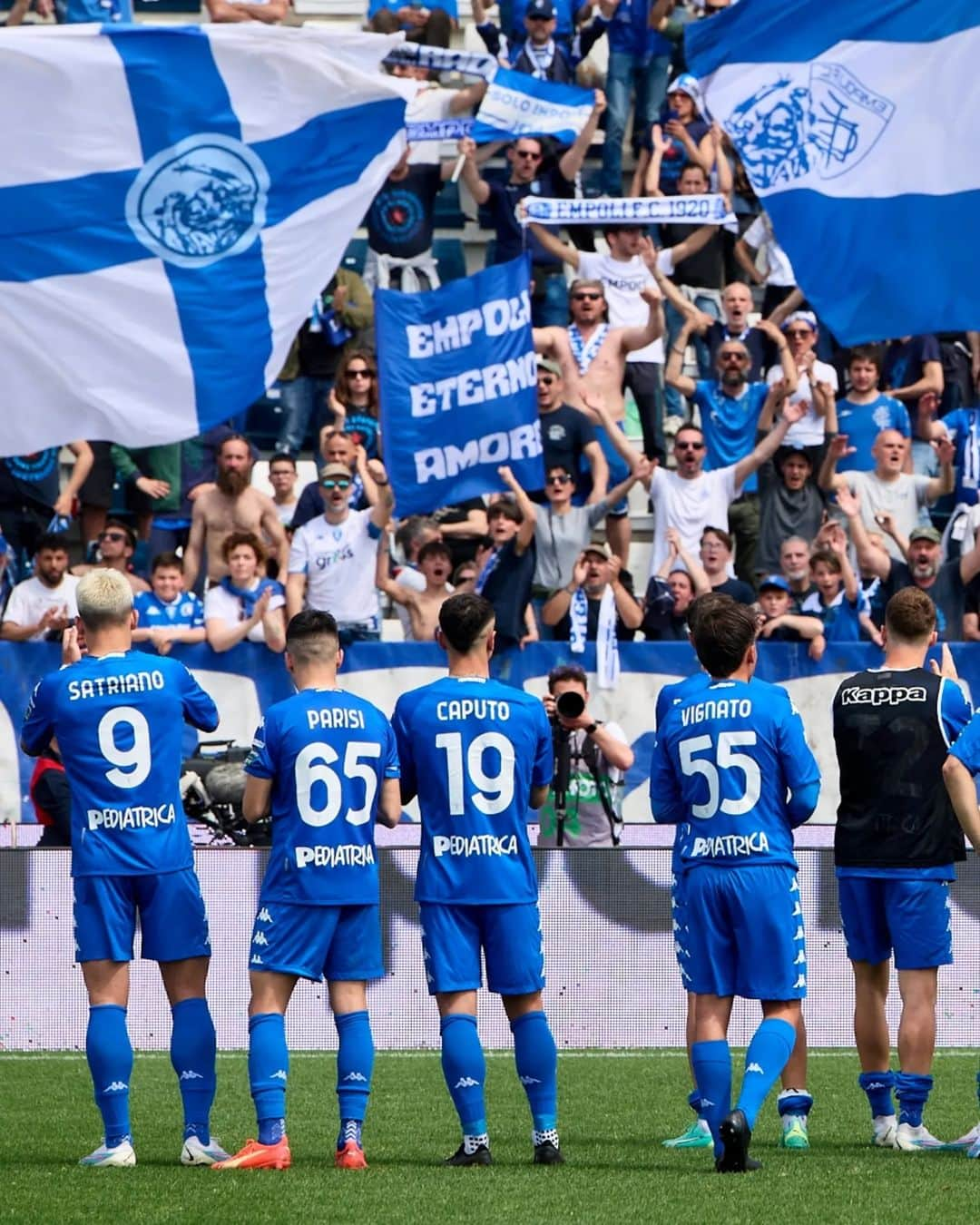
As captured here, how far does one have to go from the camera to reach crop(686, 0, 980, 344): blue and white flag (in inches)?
524

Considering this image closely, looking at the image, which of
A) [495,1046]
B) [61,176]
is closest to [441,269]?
[61,176]

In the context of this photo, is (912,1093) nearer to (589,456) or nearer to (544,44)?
(589,456)

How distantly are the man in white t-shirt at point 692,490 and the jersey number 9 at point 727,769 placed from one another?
Answer: 25.8 feet

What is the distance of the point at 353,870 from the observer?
8000mm

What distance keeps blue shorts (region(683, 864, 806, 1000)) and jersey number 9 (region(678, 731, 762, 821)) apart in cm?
20

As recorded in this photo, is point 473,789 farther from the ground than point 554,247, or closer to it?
closer to it

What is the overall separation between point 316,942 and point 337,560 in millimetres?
7314

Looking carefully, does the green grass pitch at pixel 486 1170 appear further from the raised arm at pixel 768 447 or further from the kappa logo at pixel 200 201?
the raised arm at pixel 768 447

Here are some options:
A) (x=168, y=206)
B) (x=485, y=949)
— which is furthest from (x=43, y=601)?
(x=485, y=949)

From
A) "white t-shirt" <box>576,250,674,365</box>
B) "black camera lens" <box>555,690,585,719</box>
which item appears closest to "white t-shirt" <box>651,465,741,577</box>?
"white t-shirt" <box>576,250,674,365</box>

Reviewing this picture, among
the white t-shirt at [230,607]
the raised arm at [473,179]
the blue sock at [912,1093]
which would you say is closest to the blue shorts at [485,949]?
the blue sock at [912,1093]

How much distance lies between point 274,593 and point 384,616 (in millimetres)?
2212

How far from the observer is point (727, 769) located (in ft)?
26.0

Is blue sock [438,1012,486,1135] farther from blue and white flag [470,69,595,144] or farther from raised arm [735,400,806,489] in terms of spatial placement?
blue and white flag [470,69,595,144]
